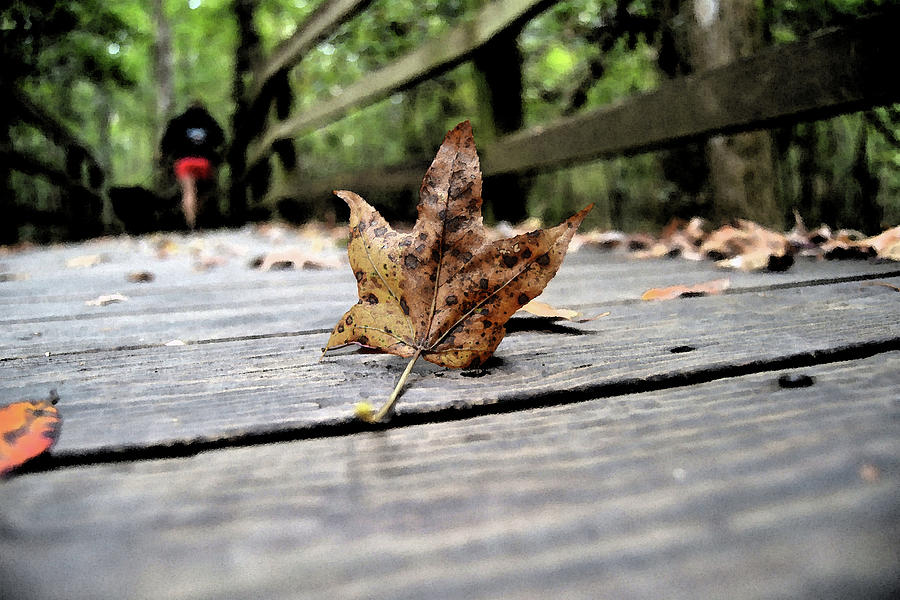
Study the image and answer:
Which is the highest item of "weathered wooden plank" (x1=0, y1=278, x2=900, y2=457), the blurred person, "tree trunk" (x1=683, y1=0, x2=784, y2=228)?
the blurred person

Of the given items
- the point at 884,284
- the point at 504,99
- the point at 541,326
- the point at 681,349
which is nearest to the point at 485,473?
the point at 681,349

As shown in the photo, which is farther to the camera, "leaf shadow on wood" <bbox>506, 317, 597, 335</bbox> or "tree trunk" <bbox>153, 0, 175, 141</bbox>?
"tree trunk" <bbox>153, 0, 175, 141</bbox>

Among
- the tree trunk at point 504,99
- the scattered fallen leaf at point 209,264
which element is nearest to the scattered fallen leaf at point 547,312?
the scattered fallen leaf at point 209,264

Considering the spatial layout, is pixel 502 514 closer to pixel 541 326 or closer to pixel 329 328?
pixel 541 326

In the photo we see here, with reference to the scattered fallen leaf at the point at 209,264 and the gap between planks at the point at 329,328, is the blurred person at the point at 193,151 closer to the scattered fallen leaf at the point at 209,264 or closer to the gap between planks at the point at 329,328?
the scattered fallen leaf at the point at 209,264

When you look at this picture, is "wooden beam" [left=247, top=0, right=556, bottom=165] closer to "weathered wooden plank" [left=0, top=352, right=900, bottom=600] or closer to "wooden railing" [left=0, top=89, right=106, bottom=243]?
"weathered wooden plank" [left=0, top=352, right=900, bottom=600]

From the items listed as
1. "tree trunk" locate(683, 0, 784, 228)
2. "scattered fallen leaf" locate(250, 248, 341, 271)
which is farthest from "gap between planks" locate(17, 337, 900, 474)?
"tree trunk" locate(683, 0, 784, 228)

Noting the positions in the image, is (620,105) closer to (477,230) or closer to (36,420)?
(477,230)
